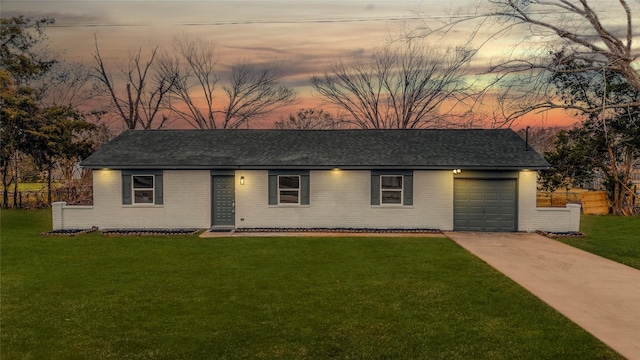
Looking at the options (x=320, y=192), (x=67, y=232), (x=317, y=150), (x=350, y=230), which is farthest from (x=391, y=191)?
(x=67, y=232)

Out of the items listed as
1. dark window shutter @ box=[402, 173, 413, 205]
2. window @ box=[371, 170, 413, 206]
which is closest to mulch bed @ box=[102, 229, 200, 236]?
window @ box=[371, 170, 413, 206]

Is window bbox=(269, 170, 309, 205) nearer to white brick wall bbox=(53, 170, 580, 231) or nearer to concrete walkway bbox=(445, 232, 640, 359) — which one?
white brick wall bbox=(53, 170, 580, 231)

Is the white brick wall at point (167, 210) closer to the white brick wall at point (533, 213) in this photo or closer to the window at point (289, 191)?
the window at point (289, 191)

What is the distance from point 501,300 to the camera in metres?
8.99

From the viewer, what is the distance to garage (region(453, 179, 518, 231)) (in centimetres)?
1855

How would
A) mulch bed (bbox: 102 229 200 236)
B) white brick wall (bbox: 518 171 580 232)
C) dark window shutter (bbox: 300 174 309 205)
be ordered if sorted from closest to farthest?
mulch bed (bbox: 102 229 200 236), white brick wall (bbox: 518 171 580 232), dark window shutter (bbox: 300 174 309 205)

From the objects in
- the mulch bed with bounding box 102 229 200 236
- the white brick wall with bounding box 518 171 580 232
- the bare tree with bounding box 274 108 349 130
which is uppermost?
the bare tree with bounding box 274 108 349 130

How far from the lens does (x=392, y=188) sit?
1889 centimetres

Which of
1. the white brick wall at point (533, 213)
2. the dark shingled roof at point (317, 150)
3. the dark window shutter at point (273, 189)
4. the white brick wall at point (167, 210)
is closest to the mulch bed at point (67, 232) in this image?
the white brick wall at point (167, 210)

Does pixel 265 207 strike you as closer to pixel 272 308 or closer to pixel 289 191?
pixel 289 191

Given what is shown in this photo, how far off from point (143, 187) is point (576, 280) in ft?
54.8

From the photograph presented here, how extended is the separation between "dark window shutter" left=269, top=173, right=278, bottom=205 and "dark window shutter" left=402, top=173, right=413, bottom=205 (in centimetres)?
556

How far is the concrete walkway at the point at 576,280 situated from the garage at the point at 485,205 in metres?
1.59

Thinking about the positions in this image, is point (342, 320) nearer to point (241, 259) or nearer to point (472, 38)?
point (241, 259)
